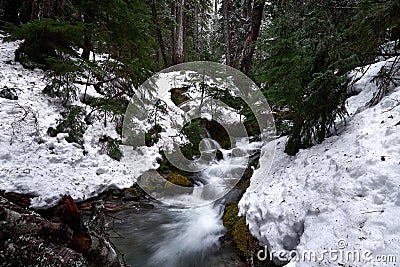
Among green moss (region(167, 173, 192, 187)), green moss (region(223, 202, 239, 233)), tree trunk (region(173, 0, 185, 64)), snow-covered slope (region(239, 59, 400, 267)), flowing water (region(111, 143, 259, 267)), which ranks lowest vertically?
flowing water (region(111, 143, 259, 267))

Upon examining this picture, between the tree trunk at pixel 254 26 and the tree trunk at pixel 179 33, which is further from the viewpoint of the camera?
the tree trunk at pixel 179 33

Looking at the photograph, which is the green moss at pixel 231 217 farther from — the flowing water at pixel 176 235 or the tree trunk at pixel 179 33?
the tree trunk at pixel 179 33

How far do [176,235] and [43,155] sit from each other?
12.9ft

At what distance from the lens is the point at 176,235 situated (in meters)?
5.80

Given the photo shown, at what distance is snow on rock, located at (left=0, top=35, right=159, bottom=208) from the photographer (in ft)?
18.1

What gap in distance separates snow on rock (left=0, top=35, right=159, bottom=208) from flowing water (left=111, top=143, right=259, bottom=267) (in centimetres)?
132

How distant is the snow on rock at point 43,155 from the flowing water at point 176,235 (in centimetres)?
132

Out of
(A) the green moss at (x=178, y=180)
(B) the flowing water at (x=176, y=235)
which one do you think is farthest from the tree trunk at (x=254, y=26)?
(B) the flowing water at (x=176, y=235)

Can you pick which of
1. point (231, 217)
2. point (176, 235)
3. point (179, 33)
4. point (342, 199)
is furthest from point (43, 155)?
point (179, 33)

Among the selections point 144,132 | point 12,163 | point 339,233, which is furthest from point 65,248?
point 144,132

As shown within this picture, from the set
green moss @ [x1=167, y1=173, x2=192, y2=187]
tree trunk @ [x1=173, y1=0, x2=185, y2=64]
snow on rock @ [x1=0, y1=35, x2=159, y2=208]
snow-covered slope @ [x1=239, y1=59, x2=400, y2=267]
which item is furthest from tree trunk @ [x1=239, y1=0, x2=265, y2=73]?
tree trunk @ [x1=173, y1=0, x2=185, y2=64]

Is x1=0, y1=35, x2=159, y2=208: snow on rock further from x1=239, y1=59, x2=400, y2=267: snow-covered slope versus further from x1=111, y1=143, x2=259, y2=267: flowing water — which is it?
x1=239, y1=59, x2=400, y2=267: snow-covered slope

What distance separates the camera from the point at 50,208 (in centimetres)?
519

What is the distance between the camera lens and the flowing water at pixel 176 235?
463cm
